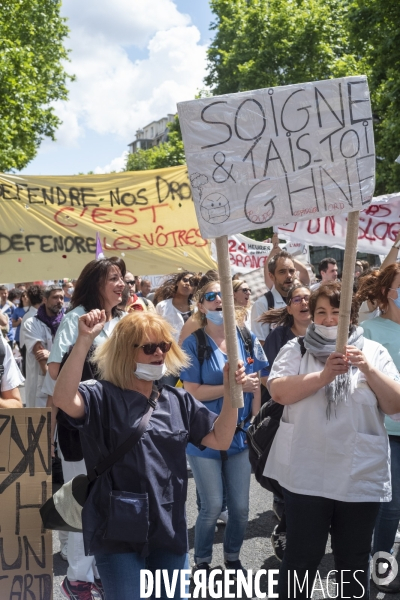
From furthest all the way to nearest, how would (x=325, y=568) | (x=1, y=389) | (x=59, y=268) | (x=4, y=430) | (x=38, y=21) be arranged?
(x=38, y=21) < (x=59, y=268) < (x=325, y=568) < (x=1, y=389) < (x=4, y=430)

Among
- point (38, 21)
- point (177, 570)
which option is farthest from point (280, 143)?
point (38, 21)

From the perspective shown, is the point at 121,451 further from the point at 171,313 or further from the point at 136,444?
the point at 171,313

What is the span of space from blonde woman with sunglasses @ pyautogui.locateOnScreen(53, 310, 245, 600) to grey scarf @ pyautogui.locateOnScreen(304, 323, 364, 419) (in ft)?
1.73

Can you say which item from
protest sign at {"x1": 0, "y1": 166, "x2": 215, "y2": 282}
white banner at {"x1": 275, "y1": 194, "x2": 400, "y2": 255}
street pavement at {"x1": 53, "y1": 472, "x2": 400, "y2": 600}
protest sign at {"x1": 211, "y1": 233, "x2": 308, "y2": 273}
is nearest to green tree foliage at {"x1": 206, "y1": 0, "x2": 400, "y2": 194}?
protest sign at {"x1": 211, "y1": 233, "x2": 308, "y2": 273}

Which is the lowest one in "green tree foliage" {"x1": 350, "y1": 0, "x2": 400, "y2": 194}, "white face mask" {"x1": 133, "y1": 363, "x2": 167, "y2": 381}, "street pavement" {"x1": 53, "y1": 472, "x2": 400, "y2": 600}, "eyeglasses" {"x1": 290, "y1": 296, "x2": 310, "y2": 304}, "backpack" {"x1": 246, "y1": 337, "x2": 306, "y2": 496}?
"street pavement" {"x1": 53, "y1": 472, "x2": 400, "y2": 600}

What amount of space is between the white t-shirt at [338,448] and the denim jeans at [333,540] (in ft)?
0.21

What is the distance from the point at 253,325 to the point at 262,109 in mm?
3207

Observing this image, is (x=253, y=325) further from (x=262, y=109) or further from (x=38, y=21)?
(x=38, y=21)

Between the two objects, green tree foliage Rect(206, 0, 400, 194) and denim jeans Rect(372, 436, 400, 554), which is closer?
denim jeans Rect(372, 436, 400, 554)

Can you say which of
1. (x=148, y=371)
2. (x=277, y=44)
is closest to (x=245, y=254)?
(x=148, y=371)

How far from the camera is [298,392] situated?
11.2 feet

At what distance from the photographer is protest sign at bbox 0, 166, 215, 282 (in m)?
5.88

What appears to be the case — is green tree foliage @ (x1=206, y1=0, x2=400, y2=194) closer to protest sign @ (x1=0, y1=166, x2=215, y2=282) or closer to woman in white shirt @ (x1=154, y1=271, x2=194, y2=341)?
woman in white shirt @ (x1=154, y1=271, x2=194, y2=341)

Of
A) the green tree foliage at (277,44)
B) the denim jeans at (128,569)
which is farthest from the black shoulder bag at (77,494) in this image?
the green tree foliage at (277,44)
